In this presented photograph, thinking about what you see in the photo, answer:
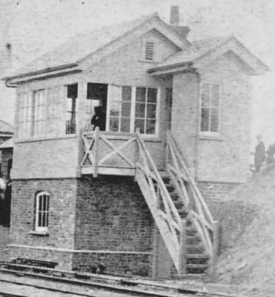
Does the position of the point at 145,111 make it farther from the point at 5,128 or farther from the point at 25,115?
the point at 5,128

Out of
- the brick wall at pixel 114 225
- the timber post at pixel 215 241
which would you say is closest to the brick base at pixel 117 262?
the brick wall at pixel 114 225

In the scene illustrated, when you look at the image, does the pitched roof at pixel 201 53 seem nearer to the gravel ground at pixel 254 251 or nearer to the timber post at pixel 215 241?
the gravel ground at pixel 254 251

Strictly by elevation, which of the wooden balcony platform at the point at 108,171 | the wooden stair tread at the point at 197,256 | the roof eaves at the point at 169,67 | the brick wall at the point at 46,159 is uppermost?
the roof eaves at the point at 169,67

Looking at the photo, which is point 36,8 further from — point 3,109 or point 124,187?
point 124,187

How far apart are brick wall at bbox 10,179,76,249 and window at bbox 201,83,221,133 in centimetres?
418

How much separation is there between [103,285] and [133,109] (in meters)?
7.78

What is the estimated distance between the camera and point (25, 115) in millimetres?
29672

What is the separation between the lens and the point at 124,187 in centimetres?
2702

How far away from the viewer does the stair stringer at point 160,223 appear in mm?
23547

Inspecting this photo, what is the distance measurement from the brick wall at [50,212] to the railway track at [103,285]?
153cm

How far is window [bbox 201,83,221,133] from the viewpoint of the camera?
2620 centimetres

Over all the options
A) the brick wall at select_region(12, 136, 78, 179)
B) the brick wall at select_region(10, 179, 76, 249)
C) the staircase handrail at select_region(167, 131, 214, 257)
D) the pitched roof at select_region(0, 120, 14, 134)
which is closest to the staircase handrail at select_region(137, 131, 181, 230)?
the staircase handrail at select_region(167, 131, 214, 257)

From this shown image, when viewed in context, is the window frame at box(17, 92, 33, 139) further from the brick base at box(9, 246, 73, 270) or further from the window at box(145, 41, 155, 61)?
the window at box(145, 41, 155, 61)

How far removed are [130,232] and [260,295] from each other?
7875 mm
